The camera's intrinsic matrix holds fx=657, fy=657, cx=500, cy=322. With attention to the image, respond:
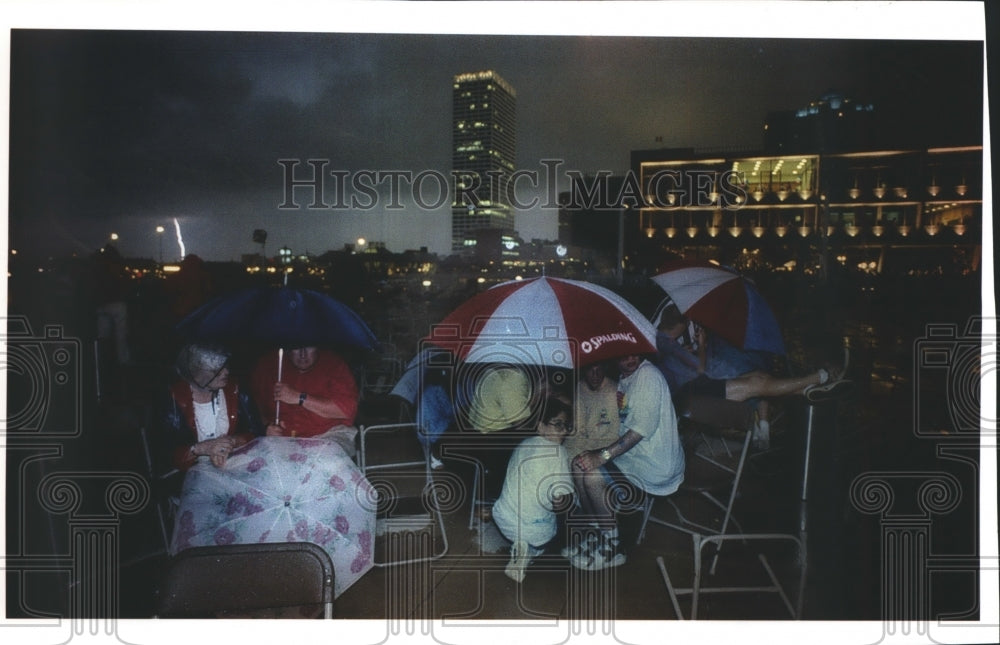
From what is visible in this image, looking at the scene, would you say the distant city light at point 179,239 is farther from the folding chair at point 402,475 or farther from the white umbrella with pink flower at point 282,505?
the folding chair at point 402,475

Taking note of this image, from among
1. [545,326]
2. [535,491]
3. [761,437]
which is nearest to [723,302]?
[761,437]

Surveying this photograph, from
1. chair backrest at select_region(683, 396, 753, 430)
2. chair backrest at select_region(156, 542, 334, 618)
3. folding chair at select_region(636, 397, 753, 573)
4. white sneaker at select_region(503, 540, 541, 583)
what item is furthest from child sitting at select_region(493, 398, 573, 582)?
chair backrest at select_region(156, 542, 334, 618)

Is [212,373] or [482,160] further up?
[482,160]

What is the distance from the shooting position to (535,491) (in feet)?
11.7

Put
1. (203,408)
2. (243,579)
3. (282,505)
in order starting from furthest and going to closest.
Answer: (203,408)
(282,505)
(243,579)

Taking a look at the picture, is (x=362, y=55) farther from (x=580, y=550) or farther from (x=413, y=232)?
(x=580, y=550)

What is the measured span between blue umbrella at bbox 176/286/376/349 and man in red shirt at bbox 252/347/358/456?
0.35 feet

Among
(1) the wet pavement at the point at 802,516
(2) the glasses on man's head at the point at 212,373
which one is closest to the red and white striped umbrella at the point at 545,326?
(1) the wet pavement at the point at 802,516

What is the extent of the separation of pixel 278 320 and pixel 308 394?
0.44 metres

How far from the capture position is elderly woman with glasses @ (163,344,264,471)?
3.44 meters

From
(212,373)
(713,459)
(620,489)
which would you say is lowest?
(620,489)

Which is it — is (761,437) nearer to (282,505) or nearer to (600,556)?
(600,556)

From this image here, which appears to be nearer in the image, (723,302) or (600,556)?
(600,556)

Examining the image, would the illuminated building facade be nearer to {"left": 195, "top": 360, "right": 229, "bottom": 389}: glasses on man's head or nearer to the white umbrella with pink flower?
the white umbrella with pink flower
